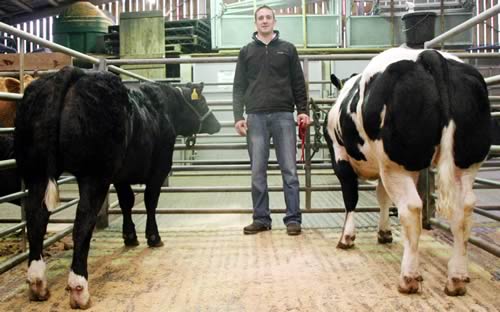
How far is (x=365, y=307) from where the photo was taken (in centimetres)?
230

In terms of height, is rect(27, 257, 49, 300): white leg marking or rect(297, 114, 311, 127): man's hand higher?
rect(297, 114, 311, 127): man's hand

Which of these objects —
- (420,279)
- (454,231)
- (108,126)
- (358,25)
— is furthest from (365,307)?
(358,25)

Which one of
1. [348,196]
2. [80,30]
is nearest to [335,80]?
[348,196]

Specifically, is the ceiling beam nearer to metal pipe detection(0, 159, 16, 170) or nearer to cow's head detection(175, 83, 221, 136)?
cow's head detection(175, 83, 221, 136)

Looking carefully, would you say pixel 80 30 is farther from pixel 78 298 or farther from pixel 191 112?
pixel 78 298

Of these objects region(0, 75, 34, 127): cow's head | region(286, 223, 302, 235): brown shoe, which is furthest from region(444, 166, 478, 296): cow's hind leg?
region(0, 75, 34, 127): cow's head

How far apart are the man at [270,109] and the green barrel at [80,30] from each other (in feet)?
27.0

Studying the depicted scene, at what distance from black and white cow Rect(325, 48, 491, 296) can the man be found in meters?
1.46

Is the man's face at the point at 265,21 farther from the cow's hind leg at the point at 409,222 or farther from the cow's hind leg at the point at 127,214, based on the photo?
the cow's hind leg at the point at 409,222

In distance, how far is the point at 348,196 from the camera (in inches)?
144

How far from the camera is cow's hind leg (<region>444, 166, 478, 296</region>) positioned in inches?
94.4

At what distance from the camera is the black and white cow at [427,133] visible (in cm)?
231

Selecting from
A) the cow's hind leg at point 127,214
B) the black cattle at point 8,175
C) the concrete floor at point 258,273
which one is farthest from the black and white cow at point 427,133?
the black cattle at point 8,175

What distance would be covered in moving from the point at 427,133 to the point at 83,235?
1.79 meters
